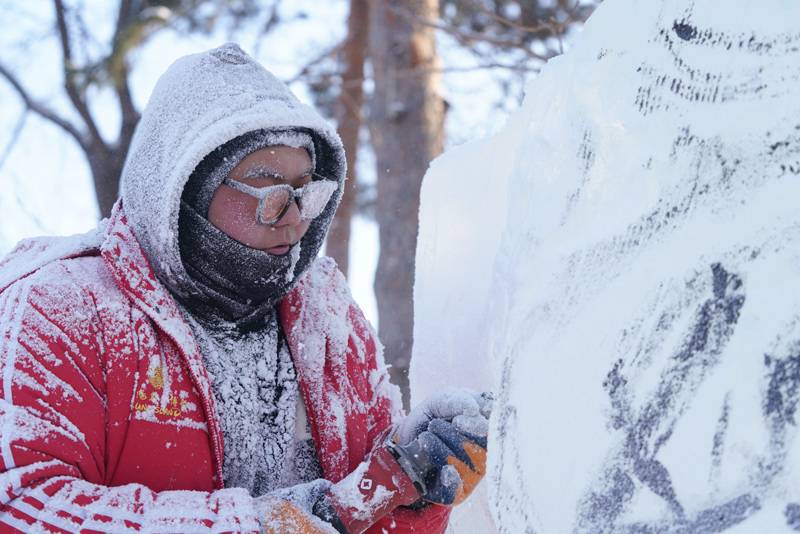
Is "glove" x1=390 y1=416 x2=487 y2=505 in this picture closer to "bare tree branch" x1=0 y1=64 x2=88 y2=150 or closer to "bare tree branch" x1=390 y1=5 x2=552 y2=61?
Result: "bare tree branch" x1=390 y1=5 x2=552 y2=61

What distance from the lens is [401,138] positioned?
17.1ft

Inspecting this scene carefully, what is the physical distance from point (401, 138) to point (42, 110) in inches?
162

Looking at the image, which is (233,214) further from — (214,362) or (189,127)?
(214,362)

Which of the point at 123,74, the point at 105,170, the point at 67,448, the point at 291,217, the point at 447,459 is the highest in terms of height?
the point at 291,217

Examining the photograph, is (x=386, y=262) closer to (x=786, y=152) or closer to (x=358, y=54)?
(x=358, y=54)

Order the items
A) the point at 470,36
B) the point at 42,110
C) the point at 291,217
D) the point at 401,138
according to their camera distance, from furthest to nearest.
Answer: the point at 42,110 < the point at 401,138 < the point at 470,36 < the point at 291,217

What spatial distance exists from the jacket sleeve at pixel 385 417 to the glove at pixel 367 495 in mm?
147

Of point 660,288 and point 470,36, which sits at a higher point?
point 470,36

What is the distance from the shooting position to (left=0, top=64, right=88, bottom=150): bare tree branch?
745cm

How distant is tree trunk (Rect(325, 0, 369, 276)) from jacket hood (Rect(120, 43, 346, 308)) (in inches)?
209

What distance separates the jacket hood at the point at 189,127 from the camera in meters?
1.77

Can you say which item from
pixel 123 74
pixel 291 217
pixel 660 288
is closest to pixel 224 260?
pixel 291 217

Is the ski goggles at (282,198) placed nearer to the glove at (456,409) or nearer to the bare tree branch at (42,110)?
the glove at (456,409)

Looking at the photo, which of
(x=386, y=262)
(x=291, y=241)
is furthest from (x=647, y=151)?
(x=386, y=262)
